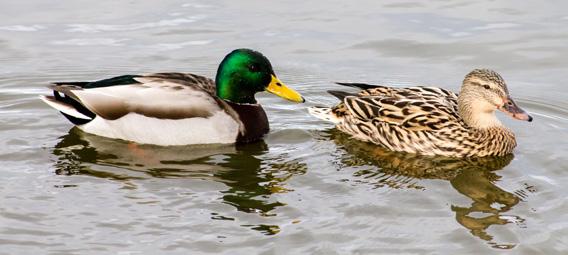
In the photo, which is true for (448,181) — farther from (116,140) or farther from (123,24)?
(123,24)

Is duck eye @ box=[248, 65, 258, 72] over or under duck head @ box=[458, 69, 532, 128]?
over

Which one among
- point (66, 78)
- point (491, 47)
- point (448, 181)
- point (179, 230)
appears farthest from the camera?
point (491, 47)

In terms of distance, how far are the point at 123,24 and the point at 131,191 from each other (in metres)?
5.83

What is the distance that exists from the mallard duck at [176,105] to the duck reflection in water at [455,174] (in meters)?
0.96

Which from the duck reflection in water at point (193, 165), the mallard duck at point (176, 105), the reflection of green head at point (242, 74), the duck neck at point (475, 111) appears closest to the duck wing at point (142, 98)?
the mallard duck at point (176, 105)

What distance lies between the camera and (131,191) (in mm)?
9828

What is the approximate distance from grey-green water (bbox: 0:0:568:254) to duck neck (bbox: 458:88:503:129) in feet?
1.34

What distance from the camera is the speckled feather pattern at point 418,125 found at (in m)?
11.0

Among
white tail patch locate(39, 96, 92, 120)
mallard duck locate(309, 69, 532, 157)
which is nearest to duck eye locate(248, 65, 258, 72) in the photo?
mallard duck locate(309, 69, 532, 157)

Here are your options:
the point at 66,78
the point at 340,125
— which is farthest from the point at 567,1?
the point at 66,78

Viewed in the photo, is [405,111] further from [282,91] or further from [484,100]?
[282,91]

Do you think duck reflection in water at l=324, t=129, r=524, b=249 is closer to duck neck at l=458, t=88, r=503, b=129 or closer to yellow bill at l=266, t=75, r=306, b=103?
duck neck at l=458, t=88, r=503, b=129

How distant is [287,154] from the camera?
11016 millimetres

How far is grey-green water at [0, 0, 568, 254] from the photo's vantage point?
8.88m
